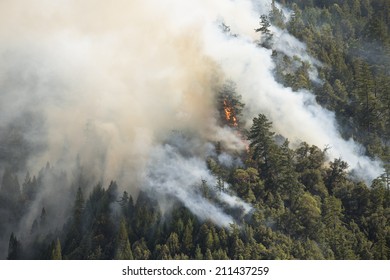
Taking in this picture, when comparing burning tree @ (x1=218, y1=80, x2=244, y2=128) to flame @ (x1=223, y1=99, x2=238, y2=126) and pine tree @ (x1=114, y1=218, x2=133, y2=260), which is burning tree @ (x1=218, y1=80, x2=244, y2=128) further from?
pine tree @ (x1=114, y1=218, x2=133, y2=260)

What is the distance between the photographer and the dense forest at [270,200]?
267ft

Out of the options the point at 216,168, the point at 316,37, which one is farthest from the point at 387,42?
the point at 216,168

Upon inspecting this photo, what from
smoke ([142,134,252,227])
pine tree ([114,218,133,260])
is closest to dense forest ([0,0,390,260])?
pine tree ([114,218,133,260])

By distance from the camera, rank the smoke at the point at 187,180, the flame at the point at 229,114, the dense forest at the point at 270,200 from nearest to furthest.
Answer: the dense forest at the point at 270,200 < the smoke at the point at 187,180 < the flame at the point at 229,114

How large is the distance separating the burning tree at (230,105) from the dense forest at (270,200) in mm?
184

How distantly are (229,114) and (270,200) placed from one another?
2152cm

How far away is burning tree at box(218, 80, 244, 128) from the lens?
339 feet

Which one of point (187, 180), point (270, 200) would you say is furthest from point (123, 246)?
point (270, 200)

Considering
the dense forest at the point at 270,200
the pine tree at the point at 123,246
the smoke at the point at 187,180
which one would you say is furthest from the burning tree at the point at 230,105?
the pine tree at the point at 123,246

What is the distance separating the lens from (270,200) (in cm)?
8788

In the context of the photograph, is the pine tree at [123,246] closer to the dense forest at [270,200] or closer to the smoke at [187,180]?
the dense forest at [270,200]

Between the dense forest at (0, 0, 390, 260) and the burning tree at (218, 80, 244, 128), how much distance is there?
18 cm

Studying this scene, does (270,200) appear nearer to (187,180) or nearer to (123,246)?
(187,180)

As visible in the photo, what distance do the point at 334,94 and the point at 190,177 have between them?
32566 millimetres
